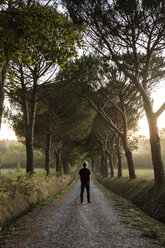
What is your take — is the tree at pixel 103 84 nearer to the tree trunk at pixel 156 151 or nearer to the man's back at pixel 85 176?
the tree trunk at pixel 156 151

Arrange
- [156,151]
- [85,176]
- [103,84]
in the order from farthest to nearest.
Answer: [103,84]
[85,176]
[156,151]

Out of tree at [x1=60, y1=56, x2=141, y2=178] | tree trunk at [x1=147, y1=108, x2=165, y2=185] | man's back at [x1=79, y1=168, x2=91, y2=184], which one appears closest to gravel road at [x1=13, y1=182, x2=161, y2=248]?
man's back at [x1=79, y1=168, x2=91, y2=184]

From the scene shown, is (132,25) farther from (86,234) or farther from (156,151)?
(86,234)

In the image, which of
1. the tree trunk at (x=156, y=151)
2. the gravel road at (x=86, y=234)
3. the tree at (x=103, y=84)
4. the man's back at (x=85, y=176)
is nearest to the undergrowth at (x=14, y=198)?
the gravel road at (x=86, y=234)

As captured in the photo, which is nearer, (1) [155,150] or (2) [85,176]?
(1) [155,150]

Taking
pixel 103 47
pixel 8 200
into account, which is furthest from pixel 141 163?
pixel 8 200

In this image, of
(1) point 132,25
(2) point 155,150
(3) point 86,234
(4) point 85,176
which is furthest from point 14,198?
(1) point 132,25

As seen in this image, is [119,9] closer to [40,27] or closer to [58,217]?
[40,27]

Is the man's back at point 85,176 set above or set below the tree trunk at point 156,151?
below

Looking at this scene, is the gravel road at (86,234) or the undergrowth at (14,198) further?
the undergrowth at (14,198)

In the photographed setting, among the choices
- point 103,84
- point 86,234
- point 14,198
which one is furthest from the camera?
point 103,84

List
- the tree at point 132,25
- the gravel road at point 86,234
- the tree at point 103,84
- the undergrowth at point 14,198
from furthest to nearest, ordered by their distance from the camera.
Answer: the tree at point 103,84, the tree at point 132,25, the undergrowth at point 14,198, the gravel road at point 86,234

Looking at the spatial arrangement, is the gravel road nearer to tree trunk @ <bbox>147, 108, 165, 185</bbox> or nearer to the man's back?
the man's back

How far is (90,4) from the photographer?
36.1 ft
